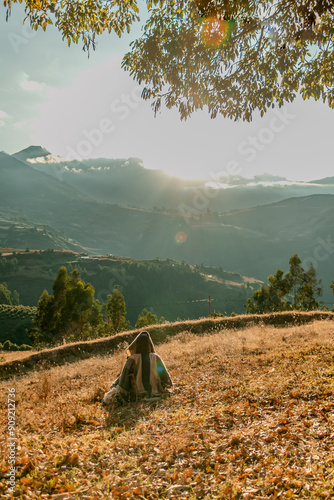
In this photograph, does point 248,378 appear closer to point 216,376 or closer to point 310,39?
point 216,376

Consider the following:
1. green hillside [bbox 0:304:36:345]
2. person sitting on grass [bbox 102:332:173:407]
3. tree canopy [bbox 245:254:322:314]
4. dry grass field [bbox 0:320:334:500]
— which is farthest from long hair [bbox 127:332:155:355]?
green hillside [bbox 0:304:36:345]

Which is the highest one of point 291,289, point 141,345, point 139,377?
point 141,345

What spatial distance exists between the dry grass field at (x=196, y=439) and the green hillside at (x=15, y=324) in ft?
321

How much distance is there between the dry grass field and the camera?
4.95m

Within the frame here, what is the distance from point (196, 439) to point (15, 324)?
110 meters

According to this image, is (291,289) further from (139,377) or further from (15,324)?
(15,324)

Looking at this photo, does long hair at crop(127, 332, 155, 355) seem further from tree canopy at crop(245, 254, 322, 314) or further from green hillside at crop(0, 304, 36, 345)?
green hillside at crop(0, 304, 36, 345)

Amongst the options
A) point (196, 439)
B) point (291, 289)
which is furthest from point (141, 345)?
point (291, 289)

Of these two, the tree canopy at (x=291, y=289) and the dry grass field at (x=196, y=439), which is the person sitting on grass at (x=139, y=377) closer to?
→ the dry grass field at (x=196, y=439)

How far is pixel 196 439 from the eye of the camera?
654 cm

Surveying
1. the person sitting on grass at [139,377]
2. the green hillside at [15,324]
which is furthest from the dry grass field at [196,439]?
the green hillside at [15,324]

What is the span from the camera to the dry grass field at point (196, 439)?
495cm

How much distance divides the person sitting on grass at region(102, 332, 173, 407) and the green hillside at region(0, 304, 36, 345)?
98152 millimetres

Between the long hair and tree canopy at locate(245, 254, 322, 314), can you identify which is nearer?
the long hair
